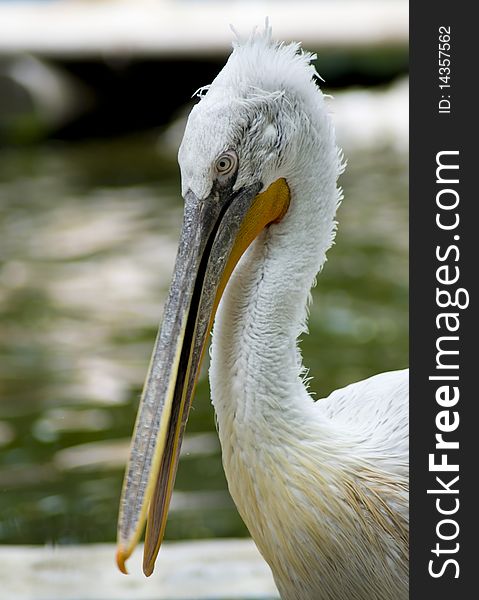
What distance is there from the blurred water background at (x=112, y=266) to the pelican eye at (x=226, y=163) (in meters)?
1.93

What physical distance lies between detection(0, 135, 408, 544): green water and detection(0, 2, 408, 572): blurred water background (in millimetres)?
10

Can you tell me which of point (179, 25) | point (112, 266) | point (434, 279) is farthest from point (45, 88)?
point (434, 279)

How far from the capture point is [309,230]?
2.51m

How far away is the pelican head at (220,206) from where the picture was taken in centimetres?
230

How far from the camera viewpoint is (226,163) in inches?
92.7

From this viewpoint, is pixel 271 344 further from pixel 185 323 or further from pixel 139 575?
pixel 139 575

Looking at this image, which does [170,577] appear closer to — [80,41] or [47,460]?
[47,460]

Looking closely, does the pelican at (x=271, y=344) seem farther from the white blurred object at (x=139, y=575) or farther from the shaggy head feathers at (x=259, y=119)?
the white blurred object at (x=139, y=575)

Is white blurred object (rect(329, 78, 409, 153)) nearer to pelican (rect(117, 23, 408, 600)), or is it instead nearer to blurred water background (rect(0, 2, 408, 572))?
blurred water background (rect(0, 2, 408, 572))

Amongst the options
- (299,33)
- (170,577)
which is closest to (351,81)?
(299,33)

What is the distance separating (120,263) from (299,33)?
265 inches

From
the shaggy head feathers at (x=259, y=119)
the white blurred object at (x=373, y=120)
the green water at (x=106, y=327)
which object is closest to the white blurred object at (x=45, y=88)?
the green water at (x=106, y=327)

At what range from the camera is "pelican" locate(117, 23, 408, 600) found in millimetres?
2363

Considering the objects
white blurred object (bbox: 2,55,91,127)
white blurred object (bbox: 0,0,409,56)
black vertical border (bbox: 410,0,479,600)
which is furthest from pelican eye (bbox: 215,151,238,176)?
white blurred object (bbox: 0,0,409,56)
